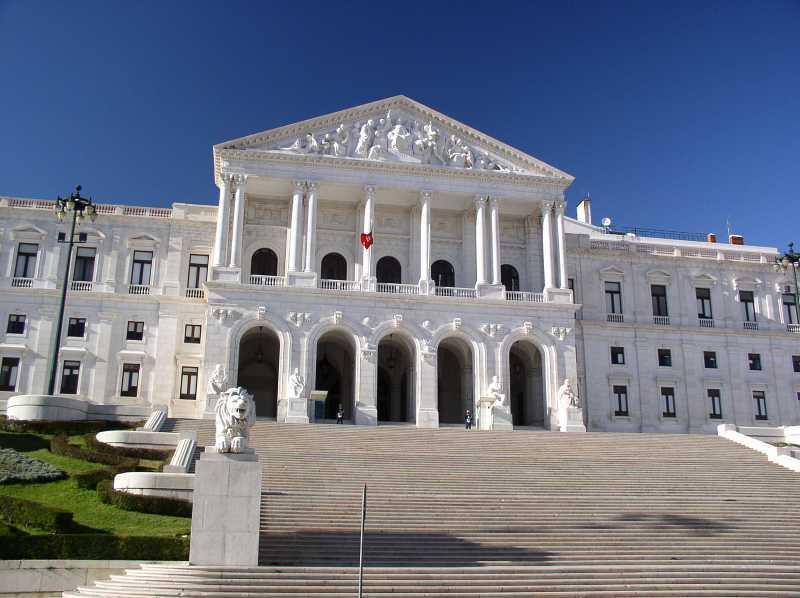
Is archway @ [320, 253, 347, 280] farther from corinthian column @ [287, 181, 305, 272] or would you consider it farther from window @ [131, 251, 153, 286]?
window @ [131, 251, 153, 286]

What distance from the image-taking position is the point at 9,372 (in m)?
50.2

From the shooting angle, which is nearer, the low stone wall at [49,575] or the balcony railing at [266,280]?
the low stone wall at [49,575]

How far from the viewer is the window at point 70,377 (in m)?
50.6

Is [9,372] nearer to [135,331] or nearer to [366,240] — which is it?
[135,331]

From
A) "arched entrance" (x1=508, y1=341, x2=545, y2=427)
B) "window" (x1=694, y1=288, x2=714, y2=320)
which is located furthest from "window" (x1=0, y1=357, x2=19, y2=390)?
"window" (x1=694, y1=288, x2=714, y2=320)

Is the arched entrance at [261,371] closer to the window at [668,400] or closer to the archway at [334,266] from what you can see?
the archway at [334,266]

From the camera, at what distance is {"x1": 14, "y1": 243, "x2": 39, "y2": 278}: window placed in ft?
172

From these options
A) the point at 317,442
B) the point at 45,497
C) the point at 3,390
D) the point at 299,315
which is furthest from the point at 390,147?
the point at 45,497

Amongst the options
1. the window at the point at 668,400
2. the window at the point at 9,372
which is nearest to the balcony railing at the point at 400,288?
the window at the point at 668,400

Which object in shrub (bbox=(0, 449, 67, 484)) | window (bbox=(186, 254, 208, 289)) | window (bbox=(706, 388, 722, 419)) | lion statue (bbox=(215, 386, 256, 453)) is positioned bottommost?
shrub (bbox=(0, 449, 67, 484))

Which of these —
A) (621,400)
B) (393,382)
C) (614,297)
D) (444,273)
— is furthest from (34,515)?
(614,297)

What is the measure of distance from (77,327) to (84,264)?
14.4 feet

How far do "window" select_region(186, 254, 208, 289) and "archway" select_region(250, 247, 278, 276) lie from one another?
3.30 meters

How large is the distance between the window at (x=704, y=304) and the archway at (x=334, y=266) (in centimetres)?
2545
